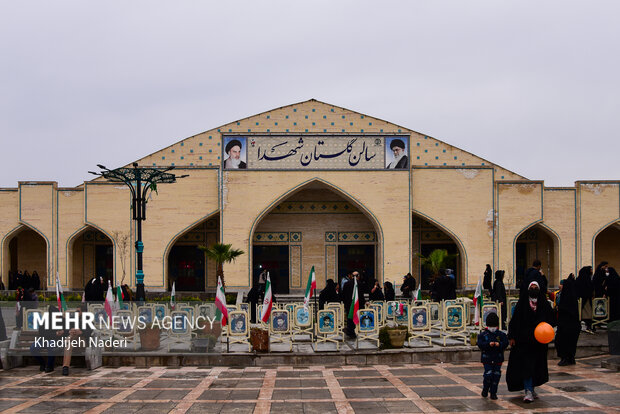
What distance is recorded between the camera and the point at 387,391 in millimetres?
7695

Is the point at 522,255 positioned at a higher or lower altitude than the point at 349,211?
lower

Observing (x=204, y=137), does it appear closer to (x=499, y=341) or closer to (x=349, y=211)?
(x=349, y=211)

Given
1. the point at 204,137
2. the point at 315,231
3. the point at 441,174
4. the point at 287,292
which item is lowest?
the point at 287,292

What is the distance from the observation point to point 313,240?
81.1 feet

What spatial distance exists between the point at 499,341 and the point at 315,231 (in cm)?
1796

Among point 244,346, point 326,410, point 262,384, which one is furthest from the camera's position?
point 244,346

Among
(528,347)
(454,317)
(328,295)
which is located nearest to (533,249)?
(328,295)

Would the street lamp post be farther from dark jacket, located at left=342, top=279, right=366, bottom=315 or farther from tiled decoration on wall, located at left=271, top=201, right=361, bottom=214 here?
tiled decoration on wall, located at left=271, top=201, right=361, bottom=214

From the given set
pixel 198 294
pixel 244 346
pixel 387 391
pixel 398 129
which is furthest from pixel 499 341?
pixel 398 129

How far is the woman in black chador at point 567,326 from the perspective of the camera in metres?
9.12

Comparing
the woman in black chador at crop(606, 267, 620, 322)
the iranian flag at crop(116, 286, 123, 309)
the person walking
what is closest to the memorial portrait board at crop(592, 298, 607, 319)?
the woman in black chador at crop(606, 267, 620, 322)

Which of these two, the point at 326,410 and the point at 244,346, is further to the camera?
the point at 244,346

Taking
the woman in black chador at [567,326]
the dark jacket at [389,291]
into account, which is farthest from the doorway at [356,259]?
the woman in black chador at [567,326]

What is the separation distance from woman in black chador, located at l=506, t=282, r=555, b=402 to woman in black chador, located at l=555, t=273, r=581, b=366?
2.21 meters
